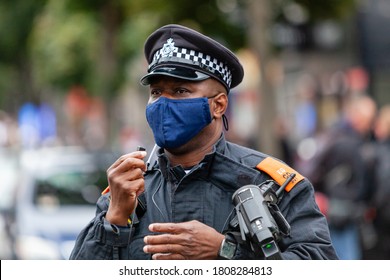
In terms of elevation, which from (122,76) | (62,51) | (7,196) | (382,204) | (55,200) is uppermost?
(62,51)

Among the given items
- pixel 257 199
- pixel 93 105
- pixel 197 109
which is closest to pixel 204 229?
pixel 257 199

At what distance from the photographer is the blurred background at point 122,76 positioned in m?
Result: 11.3

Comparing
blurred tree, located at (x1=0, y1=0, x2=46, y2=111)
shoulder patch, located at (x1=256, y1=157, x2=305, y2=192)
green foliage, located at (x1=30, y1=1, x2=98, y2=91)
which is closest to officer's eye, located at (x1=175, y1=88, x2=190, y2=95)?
shoulder patch, located at (x1=256, y1=157, x2=305, y2=192)

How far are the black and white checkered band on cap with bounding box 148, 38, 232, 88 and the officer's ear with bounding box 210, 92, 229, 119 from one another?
57mm

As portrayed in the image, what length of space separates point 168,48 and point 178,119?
29 cm

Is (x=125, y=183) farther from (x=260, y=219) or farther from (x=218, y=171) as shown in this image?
(x=260, y=219)

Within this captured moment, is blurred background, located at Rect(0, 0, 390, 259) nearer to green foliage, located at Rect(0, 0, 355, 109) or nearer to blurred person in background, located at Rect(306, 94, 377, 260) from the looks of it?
green foliage, located at Rect(0, 0, 355, 109)

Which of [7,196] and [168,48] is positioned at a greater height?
[7,196]

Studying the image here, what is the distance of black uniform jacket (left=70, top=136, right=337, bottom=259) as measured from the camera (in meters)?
3.60

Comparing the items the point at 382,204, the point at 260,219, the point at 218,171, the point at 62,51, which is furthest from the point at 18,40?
the point at 260,219

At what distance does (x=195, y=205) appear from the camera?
12.1 ft

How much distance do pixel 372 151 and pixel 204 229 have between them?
24.7 feet

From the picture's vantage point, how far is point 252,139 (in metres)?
17.6

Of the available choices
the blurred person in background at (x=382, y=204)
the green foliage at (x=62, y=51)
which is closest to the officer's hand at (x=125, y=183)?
the blurred person in background at (x=382, y=204)
